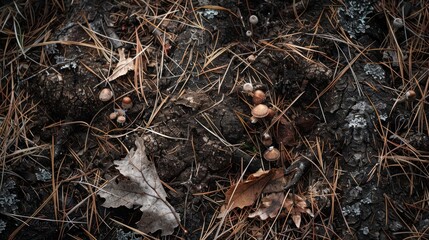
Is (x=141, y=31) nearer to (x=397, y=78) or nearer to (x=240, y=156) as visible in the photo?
(x=240, y=156)

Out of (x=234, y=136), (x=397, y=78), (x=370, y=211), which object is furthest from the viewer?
(x=397, y=78)

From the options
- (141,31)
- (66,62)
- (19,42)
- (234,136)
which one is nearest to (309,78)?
(234,136)

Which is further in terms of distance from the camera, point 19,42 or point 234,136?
point 19,42

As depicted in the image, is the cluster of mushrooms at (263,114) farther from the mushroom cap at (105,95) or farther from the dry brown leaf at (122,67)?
the mushroom cap at (105,95)

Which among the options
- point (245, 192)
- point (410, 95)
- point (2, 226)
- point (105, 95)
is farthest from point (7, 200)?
point (410, 95)

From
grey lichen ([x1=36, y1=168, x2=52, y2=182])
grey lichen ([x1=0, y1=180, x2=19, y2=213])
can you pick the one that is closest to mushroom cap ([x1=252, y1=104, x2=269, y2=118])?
grey lichen ([x1=36, y1=168, x2=52, y2=182])

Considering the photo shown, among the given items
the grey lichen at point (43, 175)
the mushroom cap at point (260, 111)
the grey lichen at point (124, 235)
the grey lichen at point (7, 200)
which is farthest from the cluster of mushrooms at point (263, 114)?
the grey lichen at point (7, 200)
